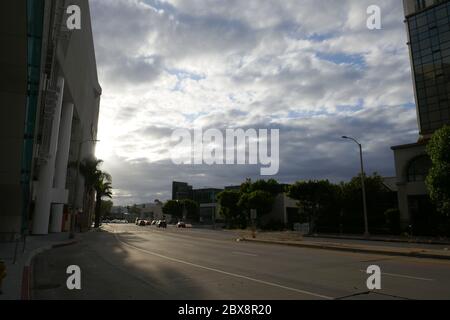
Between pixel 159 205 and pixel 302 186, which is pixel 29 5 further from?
pixel 159 205

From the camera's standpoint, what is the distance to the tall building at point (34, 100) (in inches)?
720

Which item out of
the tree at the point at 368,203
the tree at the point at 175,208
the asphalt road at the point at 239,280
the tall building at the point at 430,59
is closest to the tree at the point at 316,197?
the tree at the point at 368,203

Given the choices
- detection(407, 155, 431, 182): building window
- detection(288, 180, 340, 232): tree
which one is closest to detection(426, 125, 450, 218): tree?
detection(407, 155, 431, 182): building window

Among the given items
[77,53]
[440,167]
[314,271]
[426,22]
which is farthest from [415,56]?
[314,271]

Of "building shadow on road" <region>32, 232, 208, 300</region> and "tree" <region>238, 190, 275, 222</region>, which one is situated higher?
"tree" <region>238, 190, 275, 222</region>

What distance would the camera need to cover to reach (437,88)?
5762cm

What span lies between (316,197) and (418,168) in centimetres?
1154

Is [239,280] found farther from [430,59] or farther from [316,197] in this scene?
[430,59]

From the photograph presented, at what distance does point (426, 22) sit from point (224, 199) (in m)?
45.2

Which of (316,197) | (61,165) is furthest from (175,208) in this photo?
(316,197)

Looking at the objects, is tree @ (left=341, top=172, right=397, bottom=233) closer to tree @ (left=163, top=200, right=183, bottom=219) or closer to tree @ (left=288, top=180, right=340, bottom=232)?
tree @ (left=288, top=180, right=340, bottom=232)

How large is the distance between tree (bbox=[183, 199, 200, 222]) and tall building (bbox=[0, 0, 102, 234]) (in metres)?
58.5

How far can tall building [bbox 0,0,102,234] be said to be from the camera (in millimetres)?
18281

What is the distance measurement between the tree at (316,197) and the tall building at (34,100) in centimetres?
2839
